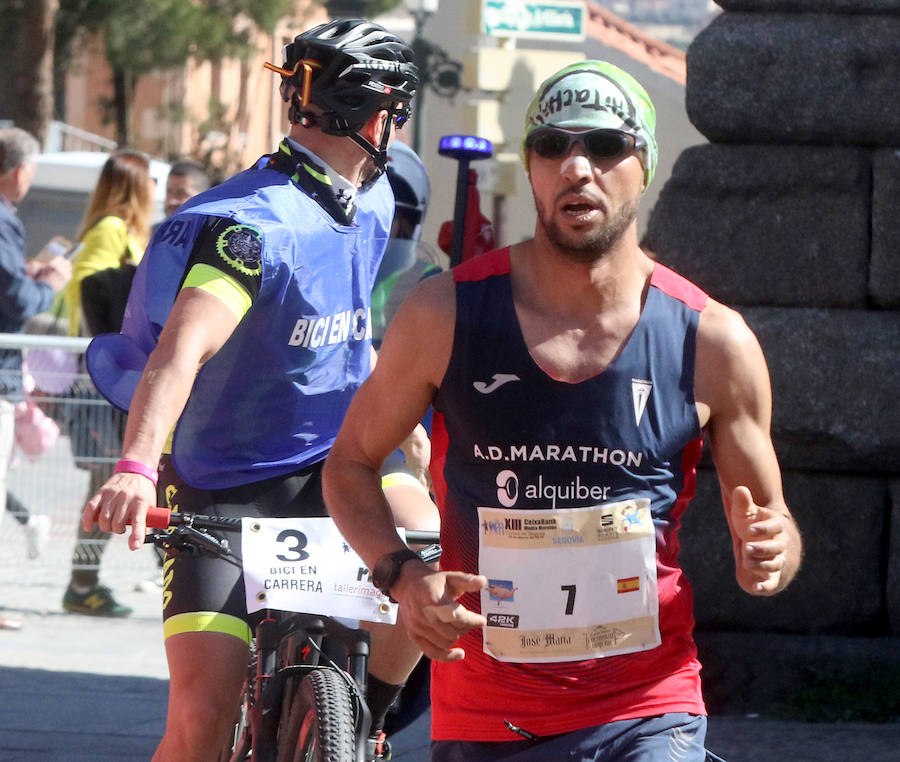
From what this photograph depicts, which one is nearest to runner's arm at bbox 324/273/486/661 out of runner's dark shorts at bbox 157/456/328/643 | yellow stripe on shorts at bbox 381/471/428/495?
runner's dark shorts at bbox 157/456/328/643

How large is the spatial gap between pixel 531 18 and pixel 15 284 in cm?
1113

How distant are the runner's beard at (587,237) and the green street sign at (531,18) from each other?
1496cm

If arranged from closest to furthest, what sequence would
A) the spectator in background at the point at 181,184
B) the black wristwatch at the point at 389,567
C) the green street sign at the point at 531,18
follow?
1. the black wristwatch at the point at 389,567
2. the spectator in background at the point at 181,184
3. the green street sign at the point at 531,18

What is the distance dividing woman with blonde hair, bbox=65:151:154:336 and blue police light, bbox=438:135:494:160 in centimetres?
223

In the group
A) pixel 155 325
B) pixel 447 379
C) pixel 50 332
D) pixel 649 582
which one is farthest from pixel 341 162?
pixel 50 332

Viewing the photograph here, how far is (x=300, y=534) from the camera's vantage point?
12.0ft

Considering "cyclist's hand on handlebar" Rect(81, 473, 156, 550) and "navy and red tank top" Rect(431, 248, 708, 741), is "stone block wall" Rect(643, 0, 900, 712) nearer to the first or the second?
"navy and red tank top" Rect(431, 248, 708, 741)

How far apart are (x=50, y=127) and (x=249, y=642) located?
2283 cm

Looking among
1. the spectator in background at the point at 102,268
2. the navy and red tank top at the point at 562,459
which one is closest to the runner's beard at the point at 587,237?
the navy and red tank top at the point at 562,459

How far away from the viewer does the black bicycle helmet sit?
3988 millimetres

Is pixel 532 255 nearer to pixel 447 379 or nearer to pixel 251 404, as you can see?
pixel 447 379

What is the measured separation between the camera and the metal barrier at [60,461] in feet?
26.2

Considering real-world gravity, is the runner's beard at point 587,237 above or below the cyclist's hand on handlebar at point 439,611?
above

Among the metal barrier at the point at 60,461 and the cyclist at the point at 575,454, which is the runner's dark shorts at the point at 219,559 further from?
the metal barrier at the point at 60,461
